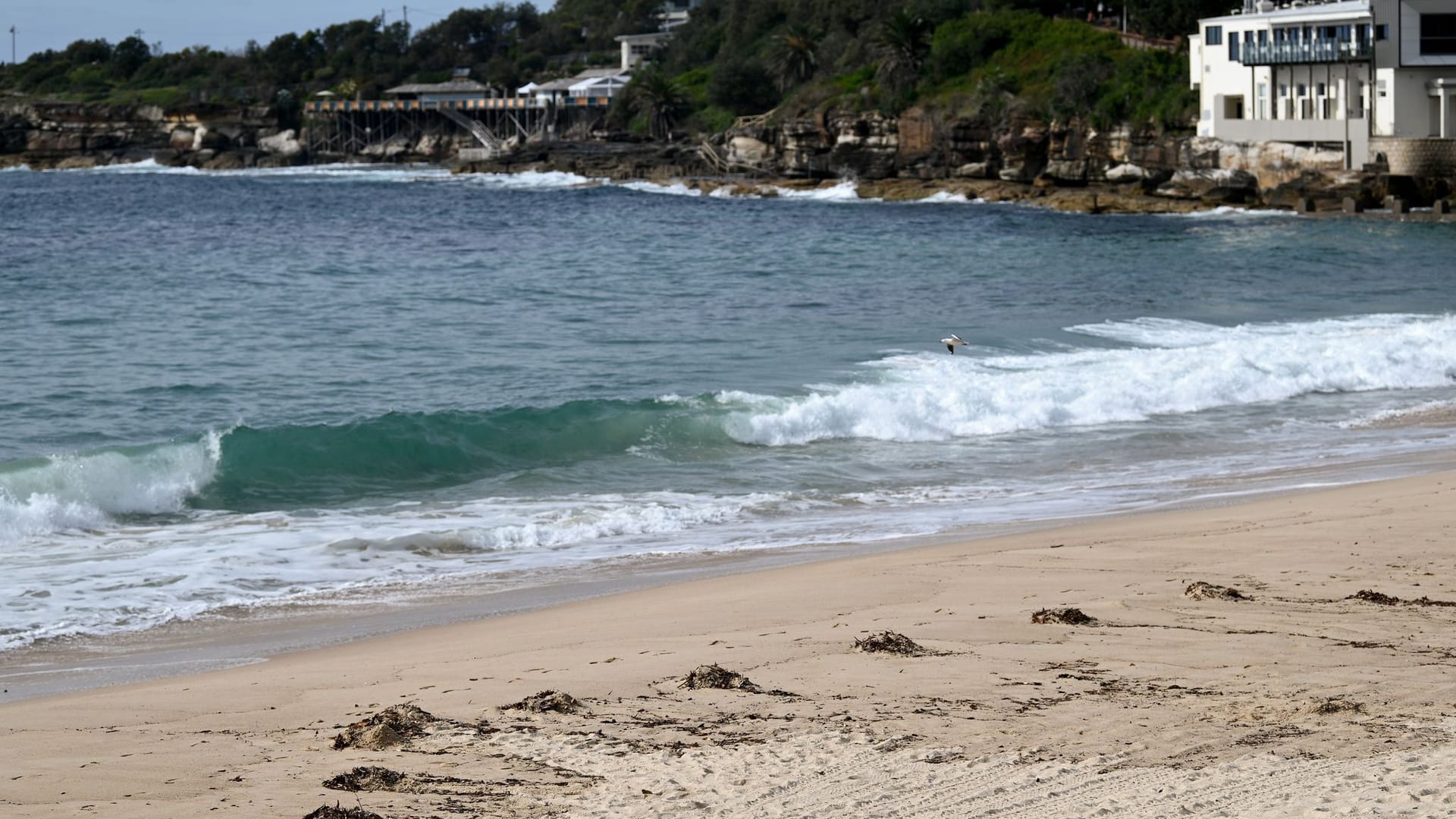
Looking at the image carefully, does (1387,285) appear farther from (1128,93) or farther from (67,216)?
(67,216)

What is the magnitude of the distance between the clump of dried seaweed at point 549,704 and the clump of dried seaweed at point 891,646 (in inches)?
59.6

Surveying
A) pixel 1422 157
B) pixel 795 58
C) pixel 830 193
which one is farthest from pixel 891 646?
pixel 795 58

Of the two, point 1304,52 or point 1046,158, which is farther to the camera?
point 1046,158

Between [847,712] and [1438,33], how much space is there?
50.8 meters

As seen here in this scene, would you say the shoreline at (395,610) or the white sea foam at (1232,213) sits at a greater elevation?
the white sea foam at (1232,213)

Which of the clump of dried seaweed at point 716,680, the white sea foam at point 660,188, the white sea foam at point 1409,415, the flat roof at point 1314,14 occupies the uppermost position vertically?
the flat roof at point 1314,14

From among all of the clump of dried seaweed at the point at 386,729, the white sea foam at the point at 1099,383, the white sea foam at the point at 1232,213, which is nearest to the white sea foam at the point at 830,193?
the white sea foam at the point at 1232,213

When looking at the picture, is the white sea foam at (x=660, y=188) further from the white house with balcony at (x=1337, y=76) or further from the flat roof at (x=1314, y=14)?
the flat roof at (x=1314, y=14)

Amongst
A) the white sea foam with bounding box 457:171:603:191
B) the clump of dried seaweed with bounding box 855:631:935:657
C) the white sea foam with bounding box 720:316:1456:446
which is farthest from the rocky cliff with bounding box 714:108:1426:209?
the clump of dried seaweed with bounding box 855:631:935:657

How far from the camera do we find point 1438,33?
4878 centimetres

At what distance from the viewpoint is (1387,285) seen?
1141 inches

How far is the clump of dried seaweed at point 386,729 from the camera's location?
223 inches

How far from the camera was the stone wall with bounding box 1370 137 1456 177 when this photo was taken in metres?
46.1

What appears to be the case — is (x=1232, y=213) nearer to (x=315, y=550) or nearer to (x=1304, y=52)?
(x=1304, y=52)
